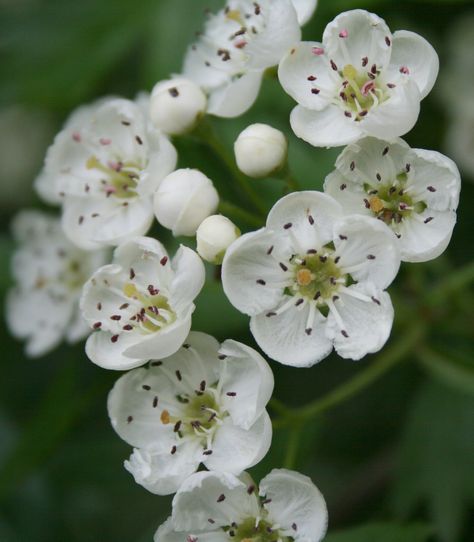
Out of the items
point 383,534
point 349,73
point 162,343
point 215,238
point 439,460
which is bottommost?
point 439,460

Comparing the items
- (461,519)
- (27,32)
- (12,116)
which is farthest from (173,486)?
(12,116)

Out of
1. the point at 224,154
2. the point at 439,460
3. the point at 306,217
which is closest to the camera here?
the point at 306,217

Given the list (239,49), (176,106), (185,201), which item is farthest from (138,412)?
(239,49)

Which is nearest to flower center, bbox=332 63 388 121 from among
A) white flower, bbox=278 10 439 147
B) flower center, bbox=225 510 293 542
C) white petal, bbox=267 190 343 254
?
white flower, bbox=278 10 439 147

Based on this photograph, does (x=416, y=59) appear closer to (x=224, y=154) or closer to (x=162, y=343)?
(x=224, y=154)

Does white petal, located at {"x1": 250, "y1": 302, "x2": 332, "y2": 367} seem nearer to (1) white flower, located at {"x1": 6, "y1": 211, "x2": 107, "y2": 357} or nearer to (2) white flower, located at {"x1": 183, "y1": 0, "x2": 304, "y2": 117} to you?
(2) white flower, located at {"x1": 183, "y1": 0, "x2": 304, "y2": 117}

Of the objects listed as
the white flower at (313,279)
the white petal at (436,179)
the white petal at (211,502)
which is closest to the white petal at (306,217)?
the white flower at (313,279)
